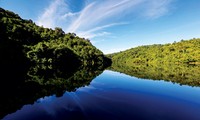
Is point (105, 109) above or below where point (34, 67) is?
below

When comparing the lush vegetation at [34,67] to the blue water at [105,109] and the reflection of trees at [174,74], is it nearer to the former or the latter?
the blue water at [105,109]

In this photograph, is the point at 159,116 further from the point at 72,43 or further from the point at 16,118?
the point at 72,43

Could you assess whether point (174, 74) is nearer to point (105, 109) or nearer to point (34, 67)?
point (34, 67)

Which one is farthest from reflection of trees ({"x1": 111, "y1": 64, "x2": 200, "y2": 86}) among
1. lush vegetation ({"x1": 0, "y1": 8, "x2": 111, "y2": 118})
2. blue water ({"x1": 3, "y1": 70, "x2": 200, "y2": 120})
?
blue water ({"x1": 3, "y1": 70, "x2": 200, "y2": 120})

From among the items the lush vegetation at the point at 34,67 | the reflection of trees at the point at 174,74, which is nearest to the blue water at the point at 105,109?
the lush vegetation at the point at 34,67

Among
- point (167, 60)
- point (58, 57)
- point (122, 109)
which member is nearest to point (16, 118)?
point (122, 109)

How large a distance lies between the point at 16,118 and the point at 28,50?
227 ft

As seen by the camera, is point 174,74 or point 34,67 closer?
point 174,74

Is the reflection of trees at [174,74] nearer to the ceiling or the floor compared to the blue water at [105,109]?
nearer to the ceiling

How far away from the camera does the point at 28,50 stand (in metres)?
86.4

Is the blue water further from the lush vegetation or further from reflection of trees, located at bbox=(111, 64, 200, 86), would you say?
reflection of trees, located at bbox=(111, 64, 200, 86)

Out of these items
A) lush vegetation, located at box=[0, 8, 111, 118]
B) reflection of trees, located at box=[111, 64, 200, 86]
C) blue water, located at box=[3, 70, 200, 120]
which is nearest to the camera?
blue water, located at box=[3, 70, 200, 120]

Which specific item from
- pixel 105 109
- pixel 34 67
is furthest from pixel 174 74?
pixel 105 109

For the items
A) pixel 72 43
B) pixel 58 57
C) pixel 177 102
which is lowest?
pixel 177 102
